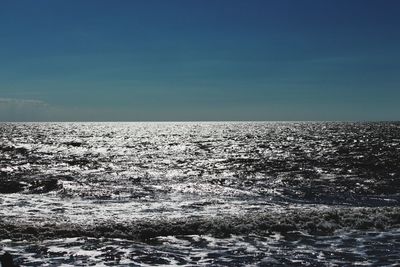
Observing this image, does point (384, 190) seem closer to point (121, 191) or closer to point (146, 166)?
point (121, 191)

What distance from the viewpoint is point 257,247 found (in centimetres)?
1544

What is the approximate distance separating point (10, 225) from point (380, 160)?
46.7 m

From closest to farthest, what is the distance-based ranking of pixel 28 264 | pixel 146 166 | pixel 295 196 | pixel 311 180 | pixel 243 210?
1. pixel 28 264
2. pixel 243 210
3. pixel 295 196
4. pixel 311 180
5. pixel 146 166

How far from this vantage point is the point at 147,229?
17.9 metres

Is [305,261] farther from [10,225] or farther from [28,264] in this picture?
[10,225]

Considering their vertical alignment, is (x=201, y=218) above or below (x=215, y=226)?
below

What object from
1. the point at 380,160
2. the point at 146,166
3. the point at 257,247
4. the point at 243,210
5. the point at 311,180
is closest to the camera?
the point at 257,247

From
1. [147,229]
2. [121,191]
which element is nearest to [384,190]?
[121,191]

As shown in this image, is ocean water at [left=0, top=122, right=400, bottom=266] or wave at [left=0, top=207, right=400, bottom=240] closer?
ocean water at [left=0, top=122, right=400, bottom=266]

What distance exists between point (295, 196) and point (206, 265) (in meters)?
17.1

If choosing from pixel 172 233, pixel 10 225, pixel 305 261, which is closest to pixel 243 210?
pixel 172 233

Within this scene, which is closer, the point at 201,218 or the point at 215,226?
the point at 215,226

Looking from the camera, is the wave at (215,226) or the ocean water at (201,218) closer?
the ocean water at (201,218)

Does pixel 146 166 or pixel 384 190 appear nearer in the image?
pixel 384 190
